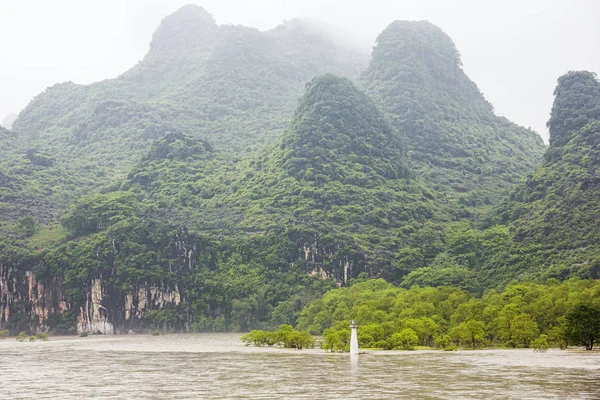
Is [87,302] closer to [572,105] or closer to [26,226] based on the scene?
[26,226]

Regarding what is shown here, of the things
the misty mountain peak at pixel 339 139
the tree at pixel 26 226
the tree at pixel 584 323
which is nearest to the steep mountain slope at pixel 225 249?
the misty mountain peak at pixel 339 139

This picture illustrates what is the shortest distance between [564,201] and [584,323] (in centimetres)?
6058

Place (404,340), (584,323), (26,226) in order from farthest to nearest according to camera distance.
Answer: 1. (26,226)
2. (404,340)
3. (584,323)

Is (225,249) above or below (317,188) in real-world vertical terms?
below

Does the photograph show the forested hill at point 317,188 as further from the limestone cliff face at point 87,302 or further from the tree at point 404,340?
the tree at point 404,340

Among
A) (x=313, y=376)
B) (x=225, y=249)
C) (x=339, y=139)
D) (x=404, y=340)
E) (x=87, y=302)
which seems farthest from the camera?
(x=339, y=139)

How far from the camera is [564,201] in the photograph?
4747 inches

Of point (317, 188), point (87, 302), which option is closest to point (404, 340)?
point (87, 302)

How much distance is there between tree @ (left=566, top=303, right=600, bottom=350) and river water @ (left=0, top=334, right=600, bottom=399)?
83.8 inches

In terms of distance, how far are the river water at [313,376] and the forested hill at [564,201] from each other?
36.7 meters

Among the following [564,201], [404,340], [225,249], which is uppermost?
[564,201]

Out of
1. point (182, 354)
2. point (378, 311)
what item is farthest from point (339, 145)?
point (182, 354)

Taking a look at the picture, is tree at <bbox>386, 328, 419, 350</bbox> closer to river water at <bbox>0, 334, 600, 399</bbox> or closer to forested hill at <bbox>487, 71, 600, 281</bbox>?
river water at <bbox>0, 334, 600, 399</bbox>

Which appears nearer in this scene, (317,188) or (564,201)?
(564,201)
